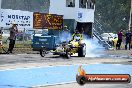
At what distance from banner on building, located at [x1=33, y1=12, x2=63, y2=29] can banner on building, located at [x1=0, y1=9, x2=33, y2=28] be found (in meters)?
0.50

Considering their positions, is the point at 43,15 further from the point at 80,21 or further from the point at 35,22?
the point at 80,21

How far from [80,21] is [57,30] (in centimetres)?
293

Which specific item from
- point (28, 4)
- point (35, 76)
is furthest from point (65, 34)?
point (28, 4)

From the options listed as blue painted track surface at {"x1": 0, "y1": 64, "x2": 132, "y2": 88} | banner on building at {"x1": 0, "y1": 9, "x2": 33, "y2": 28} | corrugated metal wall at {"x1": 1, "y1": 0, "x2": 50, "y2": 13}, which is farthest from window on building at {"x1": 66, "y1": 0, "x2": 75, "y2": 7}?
corrugated metal wall at {"x1": 1, "y1": 0, "x2": 50, "y2": 13}

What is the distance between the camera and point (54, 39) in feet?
87.9

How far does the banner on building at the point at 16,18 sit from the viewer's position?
27.5 m

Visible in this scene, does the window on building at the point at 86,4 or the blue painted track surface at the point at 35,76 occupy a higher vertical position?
the window on building at the point at 86,4

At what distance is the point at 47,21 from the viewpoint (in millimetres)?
31750

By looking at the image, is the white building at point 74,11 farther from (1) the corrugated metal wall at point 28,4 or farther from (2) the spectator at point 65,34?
(1) the corrugated metal wall at point 28,4

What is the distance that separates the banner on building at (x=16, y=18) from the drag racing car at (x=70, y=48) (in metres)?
4.73

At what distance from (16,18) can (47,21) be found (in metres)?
3.65

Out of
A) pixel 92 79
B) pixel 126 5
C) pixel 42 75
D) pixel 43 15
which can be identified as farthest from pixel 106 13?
pixel 92 79

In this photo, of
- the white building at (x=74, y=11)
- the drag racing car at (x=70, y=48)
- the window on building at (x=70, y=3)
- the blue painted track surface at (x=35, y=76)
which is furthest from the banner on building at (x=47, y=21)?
the blue painted track surface at (x=35, y=76)

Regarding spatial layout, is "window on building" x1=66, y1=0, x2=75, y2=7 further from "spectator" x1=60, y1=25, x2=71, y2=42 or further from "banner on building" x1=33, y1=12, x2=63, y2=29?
"spectator" x1=60, y1=25, x2=71, y2=42
